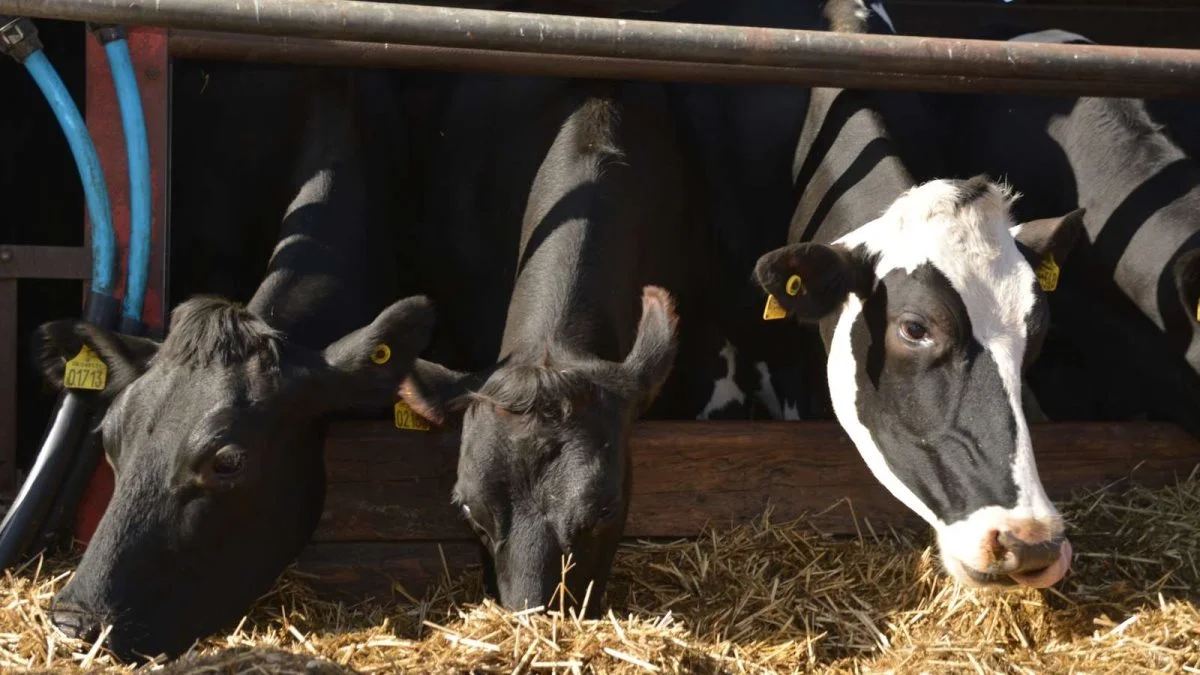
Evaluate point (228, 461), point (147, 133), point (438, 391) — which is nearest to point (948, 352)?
point (438, 391)

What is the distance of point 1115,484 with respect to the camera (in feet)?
17.1

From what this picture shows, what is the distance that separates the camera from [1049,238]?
16.3 ft

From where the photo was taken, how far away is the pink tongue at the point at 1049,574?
4.04 m

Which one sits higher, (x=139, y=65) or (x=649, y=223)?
(x=139, y=65)

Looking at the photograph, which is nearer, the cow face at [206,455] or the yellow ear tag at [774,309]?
the cow face at [206,455]

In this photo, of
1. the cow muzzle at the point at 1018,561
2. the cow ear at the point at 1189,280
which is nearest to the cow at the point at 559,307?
the cow muzzle at the point at 1018,561

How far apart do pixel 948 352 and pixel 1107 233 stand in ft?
5.49

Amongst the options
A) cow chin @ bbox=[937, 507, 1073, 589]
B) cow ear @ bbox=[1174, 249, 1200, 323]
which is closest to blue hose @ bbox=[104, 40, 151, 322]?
cow chin @ bbox=[937, 507, 1073, 589]

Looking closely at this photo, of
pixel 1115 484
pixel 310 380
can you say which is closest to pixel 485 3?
pixel 310 380

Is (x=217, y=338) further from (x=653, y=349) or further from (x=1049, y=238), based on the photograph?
(x=1049, y=238)

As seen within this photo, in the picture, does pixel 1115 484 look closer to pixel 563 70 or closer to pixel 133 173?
pixel 563 70

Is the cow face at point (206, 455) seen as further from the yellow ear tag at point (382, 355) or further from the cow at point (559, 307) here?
the cow at point (559, 307)

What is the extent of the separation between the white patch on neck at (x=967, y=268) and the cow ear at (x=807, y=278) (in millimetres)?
87

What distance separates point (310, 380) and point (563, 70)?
4.89 feet
